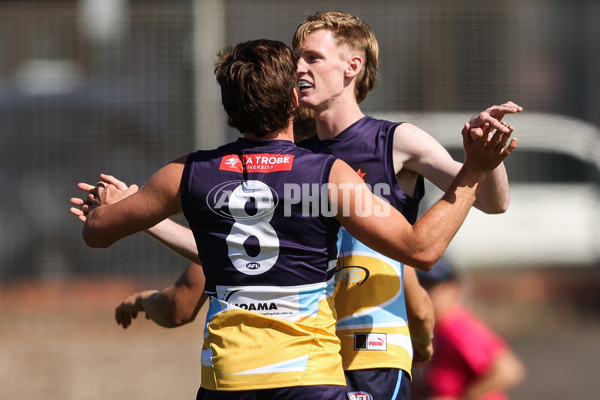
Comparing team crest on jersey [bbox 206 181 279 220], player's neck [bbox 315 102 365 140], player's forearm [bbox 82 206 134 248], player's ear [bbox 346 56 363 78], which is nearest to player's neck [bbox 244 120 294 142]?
team crest on jersey [bbox 206 181 279 220]

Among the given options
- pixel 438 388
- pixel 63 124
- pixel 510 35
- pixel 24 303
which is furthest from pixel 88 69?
pixel 438 388

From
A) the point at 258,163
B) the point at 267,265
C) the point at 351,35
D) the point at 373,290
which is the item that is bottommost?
the point at 373,290

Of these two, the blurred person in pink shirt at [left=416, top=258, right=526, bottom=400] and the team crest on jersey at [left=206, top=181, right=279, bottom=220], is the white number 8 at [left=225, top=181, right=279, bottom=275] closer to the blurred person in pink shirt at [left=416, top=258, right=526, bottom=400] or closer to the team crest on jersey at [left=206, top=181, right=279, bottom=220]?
the team crest on jersey at [left=206, top=181, right=279, bottom=220]

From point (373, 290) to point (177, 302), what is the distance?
2.80 ft

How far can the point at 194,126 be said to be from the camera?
1044 cm

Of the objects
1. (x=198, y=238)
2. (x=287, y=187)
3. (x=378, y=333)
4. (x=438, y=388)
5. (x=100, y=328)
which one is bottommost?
(x=100, y=328)

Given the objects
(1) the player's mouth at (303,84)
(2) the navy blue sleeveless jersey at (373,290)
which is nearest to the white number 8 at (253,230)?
(2) the navy blue sleeveless jersey at (373,290)

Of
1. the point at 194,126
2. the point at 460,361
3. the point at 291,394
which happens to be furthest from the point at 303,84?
the point at 194,126

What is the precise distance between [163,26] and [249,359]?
8316 mm

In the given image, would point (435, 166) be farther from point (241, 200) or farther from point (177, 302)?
point (177, 302)

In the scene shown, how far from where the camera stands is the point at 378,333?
127 inches

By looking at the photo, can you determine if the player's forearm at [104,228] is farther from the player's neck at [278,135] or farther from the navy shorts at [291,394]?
the navy shorts at [291,394]

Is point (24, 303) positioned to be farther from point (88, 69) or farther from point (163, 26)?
point (163, 26)

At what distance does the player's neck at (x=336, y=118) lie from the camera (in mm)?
3436
